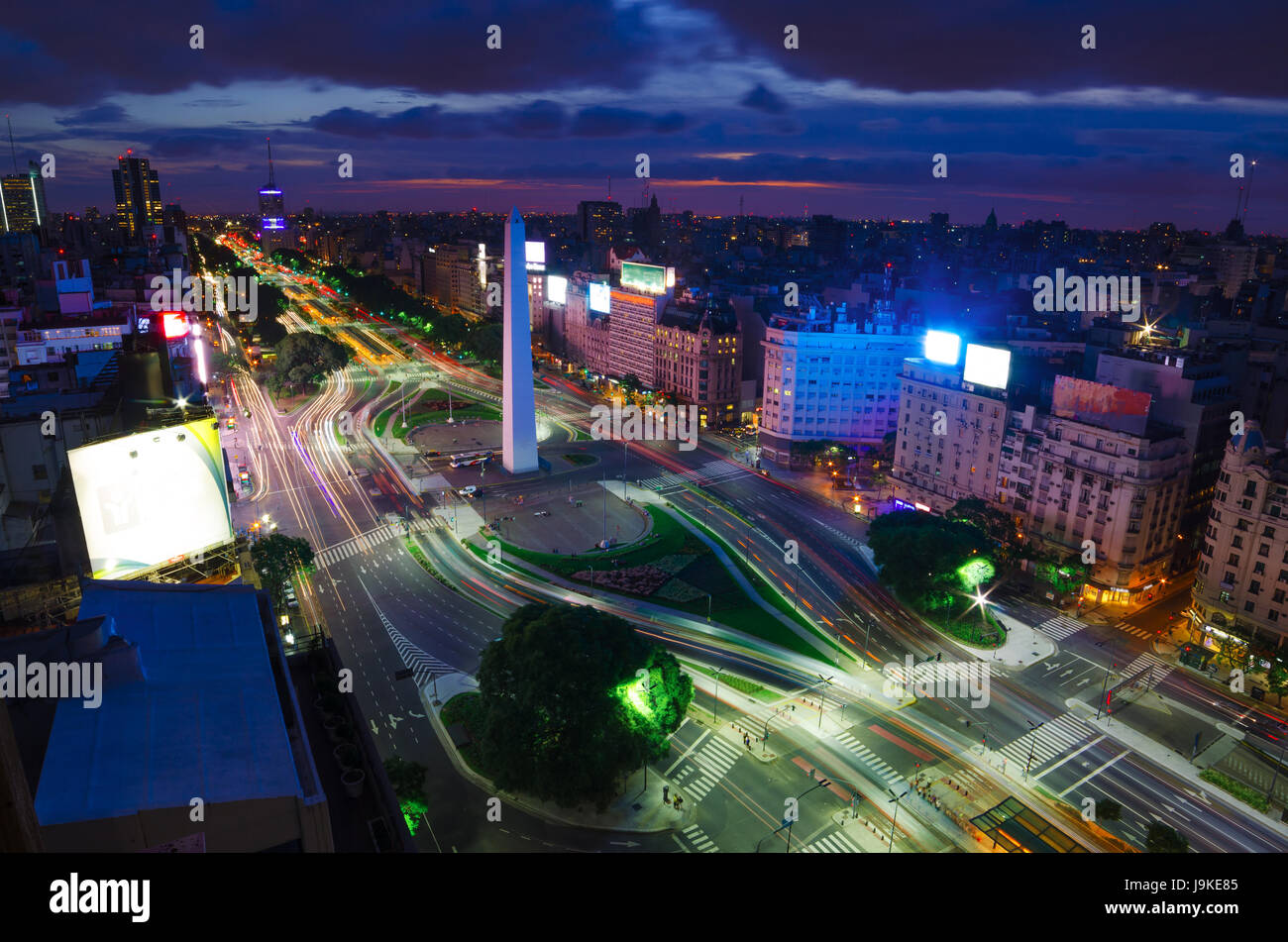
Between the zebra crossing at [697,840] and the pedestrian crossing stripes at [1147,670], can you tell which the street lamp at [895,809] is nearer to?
the zebra crossing at [697,840]

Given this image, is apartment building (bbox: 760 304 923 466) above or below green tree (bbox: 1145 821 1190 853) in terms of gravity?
above

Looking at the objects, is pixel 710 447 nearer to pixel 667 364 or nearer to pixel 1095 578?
pixel 667 364

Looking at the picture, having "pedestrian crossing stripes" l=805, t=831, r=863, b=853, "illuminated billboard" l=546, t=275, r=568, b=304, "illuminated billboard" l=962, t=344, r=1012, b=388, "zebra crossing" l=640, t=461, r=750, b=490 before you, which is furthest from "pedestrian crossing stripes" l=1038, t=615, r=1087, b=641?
"illuminated billboard" l=546, t=275, r=568, b=304

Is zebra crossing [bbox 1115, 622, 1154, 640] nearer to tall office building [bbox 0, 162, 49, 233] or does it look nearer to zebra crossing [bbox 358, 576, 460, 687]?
zebra crossing [bbox 358, 576, 460, 687]

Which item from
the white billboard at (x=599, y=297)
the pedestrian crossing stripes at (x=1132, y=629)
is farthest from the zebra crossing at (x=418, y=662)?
the white billboard at (x=599, y=297)

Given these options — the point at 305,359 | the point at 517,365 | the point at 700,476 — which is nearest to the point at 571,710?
the point at 700,476

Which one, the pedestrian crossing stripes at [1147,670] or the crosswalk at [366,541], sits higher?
the crosswalk at [366,541]
